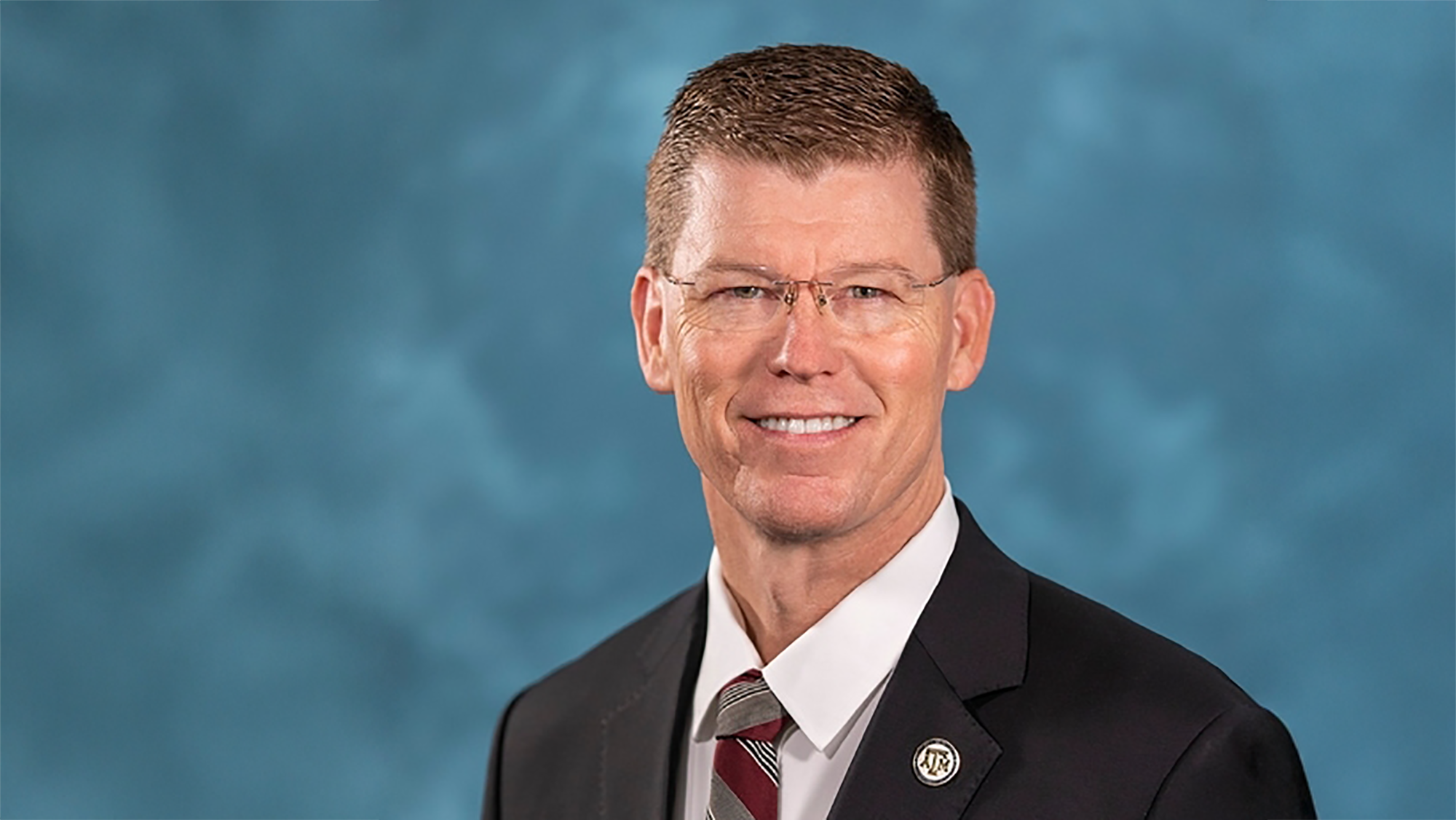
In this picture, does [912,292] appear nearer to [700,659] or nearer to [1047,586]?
[1047,586]

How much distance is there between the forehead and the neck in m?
0.43

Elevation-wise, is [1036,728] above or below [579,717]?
below

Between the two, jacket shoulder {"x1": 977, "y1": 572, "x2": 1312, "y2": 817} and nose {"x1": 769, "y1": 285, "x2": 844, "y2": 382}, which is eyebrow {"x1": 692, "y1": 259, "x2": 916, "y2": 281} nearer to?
nose {"x1": 769, "y1": 285, "x2": 844, "y2": 382}

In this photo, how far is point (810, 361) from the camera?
9.74 ft

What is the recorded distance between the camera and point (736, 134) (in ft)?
9.91

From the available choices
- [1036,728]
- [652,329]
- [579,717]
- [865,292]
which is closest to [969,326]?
[865,292]

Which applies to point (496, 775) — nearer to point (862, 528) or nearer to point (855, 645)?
point (855, 645)

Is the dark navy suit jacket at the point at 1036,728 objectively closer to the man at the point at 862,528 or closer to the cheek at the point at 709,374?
the man at the point at 862,528

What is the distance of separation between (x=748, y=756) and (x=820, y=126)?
1026mm

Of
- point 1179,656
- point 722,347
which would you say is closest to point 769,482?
point 722,347

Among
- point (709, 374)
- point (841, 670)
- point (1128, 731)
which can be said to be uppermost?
point (709, 374)

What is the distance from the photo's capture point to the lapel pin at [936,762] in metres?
2.98

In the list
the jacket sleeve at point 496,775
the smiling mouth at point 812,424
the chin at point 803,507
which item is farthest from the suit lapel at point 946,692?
the jacket sleeve at point 496,775

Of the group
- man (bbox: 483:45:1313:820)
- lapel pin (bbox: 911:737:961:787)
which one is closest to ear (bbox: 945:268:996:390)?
man (bbox: 483:45:1313:820)
